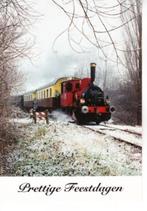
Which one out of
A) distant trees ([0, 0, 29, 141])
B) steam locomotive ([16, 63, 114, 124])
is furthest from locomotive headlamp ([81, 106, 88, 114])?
distant trees ([0, 0, 29, 141])

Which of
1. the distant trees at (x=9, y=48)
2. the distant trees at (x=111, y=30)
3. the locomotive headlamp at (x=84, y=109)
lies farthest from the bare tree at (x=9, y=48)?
the locomotive headlamp at (x=84, y=109)

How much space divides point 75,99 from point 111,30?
28 centimetres

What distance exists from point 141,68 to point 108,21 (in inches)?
7.8

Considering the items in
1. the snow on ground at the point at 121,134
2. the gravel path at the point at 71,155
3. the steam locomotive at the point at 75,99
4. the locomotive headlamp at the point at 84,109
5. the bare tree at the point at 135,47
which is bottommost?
the gravel path at the point at 71,155

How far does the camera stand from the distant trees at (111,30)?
139 cm

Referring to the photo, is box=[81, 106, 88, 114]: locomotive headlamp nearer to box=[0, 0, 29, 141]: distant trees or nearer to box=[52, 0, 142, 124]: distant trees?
box=[52, 0, 142, 124]: distant trees

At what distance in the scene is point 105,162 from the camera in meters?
1.40

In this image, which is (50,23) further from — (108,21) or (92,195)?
(92,195)

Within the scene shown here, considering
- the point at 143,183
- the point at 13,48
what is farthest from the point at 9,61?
the point at 143,183

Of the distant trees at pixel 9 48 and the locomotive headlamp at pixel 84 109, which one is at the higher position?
the distant trees at pixel 9 48

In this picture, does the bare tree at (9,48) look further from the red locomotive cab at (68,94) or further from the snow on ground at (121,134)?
the snow on ground at (121,134)

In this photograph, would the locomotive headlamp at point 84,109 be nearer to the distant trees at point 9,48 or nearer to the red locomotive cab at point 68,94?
the red locomotive cab at point 68,94

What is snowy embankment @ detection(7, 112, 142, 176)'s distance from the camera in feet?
4.55

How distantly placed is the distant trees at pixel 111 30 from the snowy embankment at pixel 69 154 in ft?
0.44
